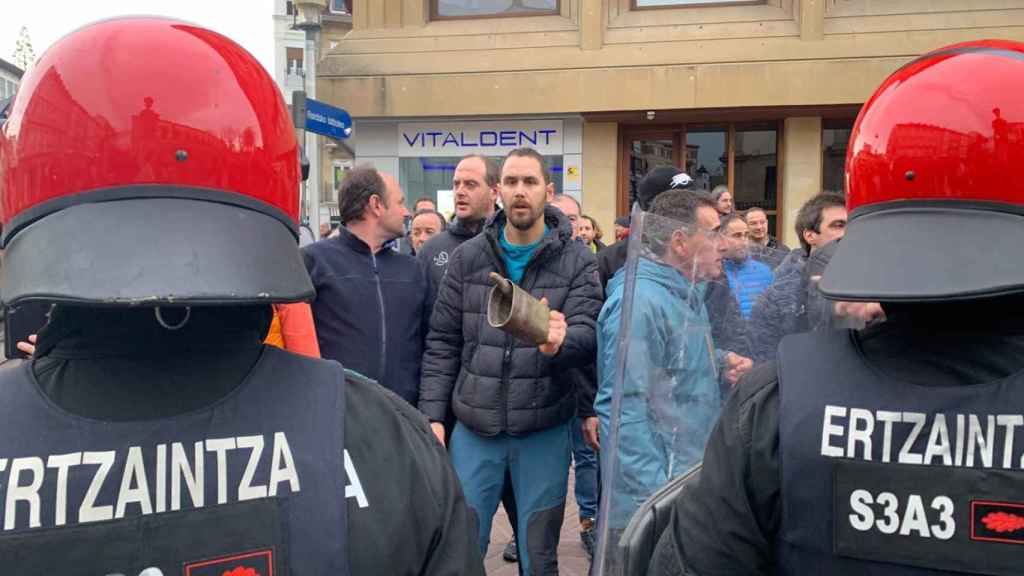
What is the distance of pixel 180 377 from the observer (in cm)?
104

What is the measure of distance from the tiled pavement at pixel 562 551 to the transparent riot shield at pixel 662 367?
2287mm

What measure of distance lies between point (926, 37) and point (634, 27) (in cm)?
379

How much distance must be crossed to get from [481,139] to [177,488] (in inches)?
448

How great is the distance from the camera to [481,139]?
12125 millimetres

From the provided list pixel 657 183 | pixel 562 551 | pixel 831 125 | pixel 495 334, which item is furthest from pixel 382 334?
pixel 831 125

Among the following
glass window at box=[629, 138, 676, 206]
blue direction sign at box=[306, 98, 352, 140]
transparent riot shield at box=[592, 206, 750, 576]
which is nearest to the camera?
transparent riot shield at box=[592, 206, 750, 576]

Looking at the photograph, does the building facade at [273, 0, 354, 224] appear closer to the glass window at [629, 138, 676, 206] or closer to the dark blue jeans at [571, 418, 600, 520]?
the dark blue jeans at [571, 418, 600, 520]

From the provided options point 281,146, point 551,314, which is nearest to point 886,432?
point 281,146

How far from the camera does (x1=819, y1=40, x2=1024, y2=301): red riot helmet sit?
4.21ft

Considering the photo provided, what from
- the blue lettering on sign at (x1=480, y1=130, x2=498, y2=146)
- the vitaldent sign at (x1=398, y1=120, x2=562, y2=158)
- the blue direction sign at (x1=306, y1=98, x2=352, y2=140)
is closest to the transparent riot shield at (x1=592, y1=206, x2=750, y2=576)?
the blue direction sign at (x1=306, y1=98, x2=352, y2=140)

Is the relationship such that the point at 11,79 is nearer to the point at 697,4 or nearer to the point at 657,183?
the point at 657,183

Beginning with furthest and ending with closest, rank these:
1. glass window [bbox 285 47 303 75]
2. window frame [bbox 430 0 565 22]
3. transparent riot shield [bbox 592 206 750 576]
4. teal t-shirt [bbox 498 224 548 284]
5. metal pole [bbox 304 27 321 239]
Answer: glass window [bbox 285 47 303 75], window frame [bbox 430 0 565 22], metal pole [bbox 304 27 321 239], teal t-shirt [bbox 498 224 548 284], transparent riot shield [bbox 592 206 750 576]

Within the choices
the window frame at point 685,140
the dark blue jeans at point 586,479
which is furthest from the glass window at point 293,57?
the dark blue jeans at point 586,479

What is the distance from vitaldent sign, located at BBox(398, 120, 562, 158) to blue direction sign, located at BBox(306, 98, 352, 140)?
11.3ft
